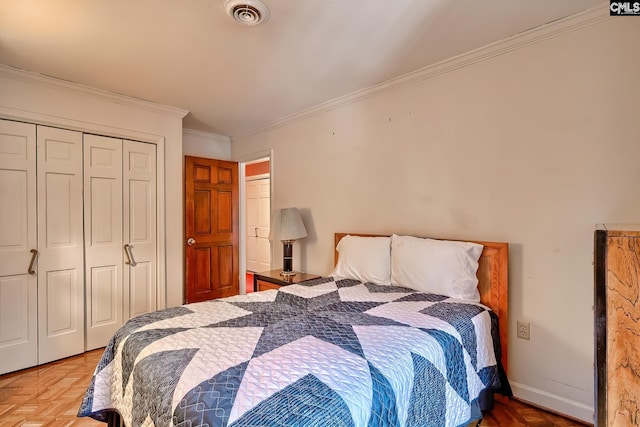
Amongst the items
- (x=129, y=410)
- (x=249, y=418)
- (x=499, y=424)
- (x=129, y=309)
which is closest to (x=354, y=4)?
(x=249, y=418)

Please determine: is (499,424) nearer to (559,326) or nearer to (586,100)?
(559,326)

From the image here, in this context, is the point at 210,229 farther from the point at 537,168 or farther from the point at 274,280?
the point at 537,168

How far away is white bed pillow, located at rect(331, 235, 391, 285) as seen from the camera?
2369 millimetres

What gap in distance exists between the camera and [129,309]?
118 inches

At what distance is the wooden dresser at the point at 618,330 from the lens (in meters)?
0.76

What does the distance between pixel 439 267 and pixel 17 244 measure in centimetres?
322

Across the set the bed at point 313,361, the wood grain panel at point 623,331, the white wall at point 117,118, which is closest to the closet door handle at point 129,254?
the white wall at point 117,118

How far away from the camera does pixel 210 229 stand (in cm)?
395

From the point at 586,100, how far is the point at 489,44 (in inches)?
27.0

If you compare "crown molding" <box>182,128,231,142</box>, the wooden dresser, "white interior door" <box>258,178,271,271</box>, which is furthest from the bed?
"white interior door" <box>258,178,271,271</box>

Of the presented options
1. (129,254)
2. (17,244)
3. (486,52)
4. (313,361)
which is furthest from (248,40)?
(17,244)

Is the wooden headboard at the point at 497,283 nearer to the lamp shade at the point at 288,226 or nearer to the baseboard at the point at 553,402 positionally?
the baseboard at the point at 553,402

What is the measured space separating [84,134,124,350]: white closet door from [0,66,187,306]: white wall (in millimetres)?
189

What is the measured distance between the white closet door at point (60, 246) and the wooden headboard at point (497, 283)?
10.8 feet
